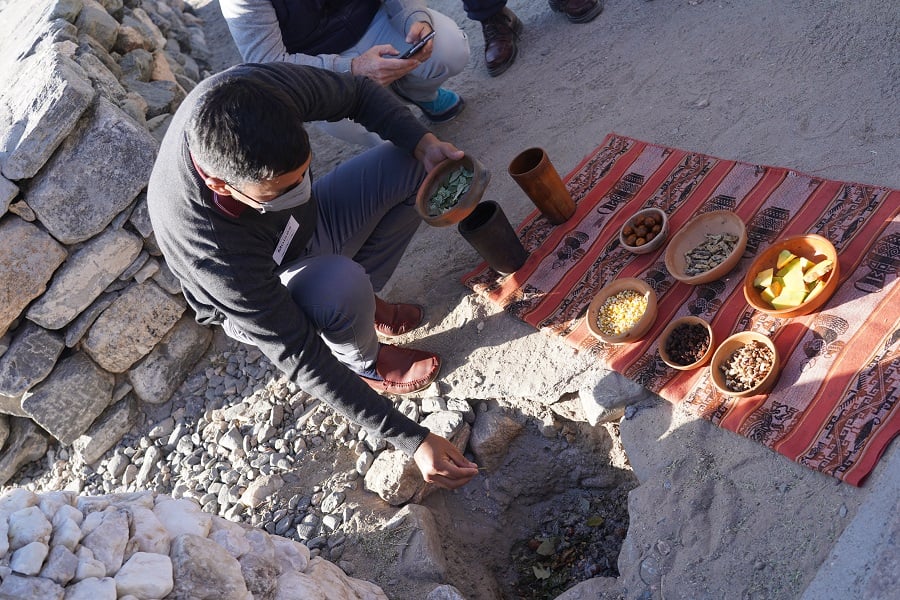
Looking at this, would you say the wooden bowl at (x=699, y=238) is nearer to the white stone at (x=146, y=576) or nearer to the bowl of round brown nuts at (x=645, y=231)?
the bowl of round brown nuts at (x=645, y=231)

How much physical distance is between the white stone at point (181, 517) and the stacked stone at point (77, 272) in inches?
61.6

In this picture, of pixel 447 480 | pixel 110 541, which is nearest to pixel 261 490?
pixel 447 480

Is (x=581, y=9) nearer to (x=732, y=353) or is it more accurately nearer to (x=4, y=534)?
(x=732, y=353)

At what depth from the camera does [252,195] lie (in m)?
2.06

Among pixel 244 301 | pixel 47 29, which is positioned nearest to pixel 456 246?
pixel 244 301


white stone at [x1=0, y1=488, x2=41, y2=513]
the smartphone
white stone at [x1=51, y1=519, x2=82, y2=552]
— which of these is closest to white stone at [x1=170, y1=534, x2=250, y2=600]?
white stone at [x1=51, y1=519, x2=82, y2=552]

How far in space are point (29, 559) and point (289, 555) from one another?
29.5 inches

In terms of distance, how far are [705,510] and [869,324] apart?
0.78m

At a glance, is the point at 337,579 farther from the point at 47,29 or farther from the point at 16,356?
the point at 47,29

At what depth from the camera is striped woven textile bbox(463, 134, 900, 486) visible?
2182 mm

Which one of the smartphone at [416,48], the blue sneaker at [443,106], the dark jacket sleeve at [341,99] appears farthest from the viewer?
the blue sneaker at [443,106]

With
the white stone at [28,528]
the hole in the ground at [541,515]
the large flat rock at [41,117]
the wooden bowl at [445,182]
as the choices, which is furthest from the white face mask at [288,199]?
the large flat rock at [41,117]

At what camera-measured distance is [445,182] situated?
2889mm

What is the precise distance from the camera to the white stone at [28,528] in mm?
1680
